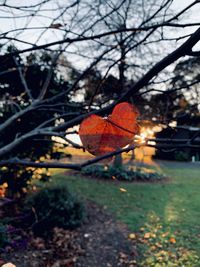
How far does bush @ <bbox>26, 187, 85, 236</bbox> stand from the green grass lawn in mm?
1207

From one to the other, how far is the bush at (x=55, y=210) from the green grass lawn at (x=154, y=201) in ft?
3.96

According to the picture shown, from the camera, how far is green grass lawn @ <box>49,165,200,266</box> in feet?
19.0

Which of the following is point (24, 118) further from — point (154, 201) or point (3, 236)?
point (154, 201)

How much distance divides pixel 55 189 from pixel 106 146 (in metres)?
5.21

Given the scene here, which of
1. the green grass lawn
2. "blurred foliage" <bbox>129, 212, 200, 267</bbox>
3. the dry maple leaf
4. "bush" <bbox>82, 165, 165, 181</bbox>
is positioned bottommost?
"blurred foliage" <bbox>129, 212, 200, 267</bbox>

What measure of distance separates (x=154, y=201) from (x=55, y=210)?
358 centimetres

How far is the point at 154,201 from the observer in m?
8.02

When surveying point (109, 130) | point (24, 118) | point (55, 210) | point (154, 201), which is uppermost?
point (24, 118)

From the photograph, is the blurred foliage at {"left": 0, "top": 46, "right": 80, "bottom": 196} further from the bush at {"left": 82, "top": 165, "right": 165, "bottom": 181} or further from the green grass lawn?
the bush at {"left": 82, "top": 165, "right": 165, "bottom": 181}

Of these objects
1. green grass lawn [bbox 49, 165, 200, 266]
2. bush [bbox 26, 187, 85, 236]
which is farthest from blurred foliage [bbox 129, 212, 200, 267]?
bush [bbox 26, 187, 85, 236]

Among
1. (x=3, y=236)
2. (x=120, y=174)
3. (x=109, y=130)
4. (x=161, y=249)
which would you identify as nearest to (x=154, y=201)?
(x=161, y=249)

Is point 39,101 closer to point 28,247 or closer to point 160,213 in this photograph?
point 28,247

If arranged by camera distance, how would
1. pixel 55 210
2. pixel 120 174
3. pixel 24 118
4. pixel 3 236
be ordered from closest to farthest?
pixel 3 236 → pixel 55 210 → pixel 24 118 → pixel 120 174

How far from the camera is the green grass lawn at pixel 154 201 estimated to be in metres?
5.78
